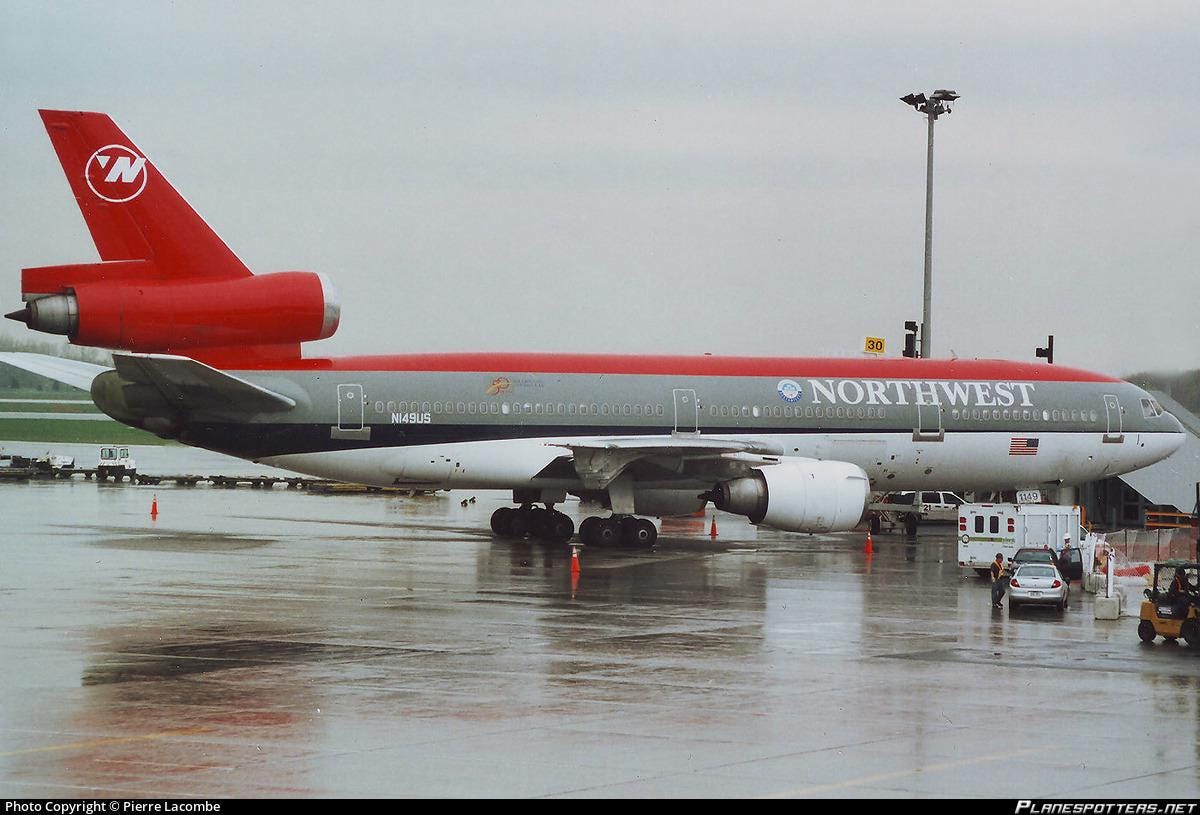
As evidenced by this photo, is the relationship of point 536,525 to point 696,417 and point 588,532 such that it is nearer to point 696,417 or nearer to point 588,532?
point 588,532

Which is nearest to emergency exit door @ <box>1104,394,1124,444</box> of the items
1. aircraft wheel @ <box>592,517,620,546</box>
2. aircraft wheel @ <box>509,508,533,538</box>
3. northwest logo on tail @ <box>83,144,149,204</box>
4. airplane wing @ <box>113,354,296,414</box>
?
aircraft wheel @ <box>592,517,620,546</box>

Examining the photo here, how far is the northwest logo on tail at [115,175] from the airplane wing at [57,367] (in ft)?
24.9

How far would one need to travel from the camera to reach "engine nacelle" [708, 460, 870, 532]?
1395 inches

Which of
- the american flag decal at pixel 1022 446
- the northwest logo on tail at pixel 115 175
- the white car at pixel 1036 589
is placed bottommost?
the white car at pixel 1036 589

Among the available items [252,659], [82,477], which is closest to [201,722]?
[252,659]

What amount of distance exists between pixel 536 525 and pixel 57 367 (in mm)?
14233

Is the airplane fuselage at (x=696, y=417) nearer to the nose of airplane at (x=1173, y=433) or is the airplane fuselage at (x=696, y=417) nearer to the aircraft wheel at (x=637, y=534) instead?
the nose of airplane at (x=1173, y=433)

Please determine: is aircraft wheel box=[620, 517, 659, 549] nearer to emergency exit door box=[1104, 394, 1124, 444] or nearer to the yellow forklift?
emergency exit door box=[1104, 394, 1124, 444]

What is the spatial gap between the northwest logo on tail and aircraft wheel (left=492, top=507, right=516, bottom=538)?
13.0m

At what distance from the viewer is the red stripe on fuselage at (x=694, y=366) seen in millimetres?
38000

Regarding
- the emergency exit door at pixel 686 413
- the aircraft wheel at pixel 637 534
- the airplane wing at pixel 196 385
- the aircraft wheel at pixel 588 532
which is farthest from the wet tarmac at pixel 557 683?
the emergency exit door at pixel 686 413

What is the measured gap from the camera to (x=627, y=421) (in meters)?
39.2

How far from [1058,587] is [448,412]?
16.5 metres
